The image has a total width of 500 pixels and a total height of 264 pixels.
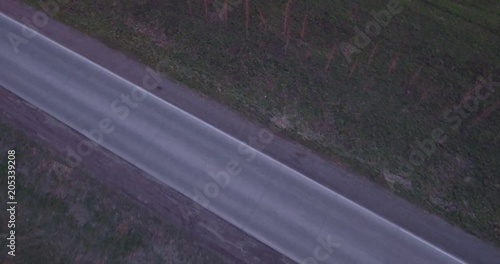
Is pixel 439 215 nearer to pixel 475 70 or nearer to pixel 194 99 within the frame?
pixel 475 70

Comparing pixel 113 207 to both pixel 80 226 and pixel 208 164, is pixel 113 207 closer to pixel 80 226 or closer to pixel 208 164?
pixel 80 226

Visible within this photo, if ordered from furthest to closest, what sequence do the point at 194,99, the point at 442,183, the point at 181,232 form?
the point at 194,99 → the point at 442,183 → the point at 181,232

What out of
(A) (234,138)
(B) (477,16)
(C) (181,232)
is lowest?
(C) (181,232)

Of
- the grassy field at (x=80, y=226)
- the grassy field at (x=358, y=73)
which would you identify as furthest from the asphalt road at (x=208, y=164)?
the grassy field at (x=358, y=73)

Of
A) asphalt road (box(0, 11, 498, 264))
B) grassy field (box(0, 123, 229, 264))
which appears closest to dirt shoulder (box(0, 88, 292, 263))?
grassy field (box(0, 123, 229, 264))

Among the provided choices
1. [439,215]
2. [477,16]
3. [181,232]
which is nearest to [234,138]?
[181,232]

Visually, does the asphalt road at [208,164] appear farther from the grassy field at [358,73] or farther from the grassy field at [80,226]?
the grassy field at [358,73]

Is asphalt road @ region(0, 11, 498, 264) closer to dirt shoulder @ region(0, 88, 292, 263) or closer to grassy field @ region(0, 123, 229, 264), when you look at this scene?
dirt shoulder @ region(0, 88, 292, 263)
